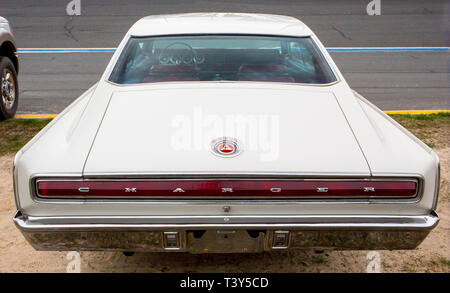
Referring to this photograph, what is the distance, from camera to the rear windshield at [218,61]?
3463mm

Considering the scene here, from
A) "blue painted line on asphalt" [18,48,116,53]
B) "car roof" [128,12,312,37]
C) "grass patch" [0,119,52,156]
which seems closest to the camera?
"car roof" [128,12,312,37]

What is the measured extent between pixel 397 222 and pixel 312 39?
1.76m

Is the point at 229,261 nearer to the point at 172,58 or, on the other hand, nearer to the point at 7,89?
the point at 172,58

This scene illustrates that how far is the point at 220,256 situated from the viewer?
11.0 feet

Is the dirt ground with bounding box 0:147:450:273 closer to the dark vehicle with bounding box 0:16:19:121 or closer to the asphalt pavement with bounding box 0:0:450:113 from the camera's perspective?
the dark vehicle with bounding box 0:16:19:121

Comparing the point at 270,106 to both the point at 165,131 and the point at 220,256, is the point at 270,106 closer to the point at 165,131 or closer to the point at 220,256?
the point at 165,131

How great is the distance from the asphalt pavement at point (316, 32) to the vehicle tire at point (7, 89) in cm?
50

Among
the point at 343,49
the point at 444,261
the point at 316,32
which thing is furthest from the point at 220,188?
the point at 316,32

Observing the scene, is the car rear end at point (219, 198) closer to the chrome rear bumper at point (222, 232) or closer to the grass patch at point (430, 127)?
the chrome rear bumper at point (222, 232)

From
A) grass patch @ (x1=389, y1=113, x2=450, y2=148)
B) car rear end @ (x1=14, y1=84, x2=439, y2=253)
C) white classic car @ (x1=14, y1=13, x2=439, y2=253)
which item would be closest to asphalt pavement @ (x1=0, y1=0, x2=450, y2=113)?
grass patch @ (x1=389, y1=113, x2=450, y2=148)

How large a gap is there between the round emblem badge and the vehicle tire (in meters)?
4.68

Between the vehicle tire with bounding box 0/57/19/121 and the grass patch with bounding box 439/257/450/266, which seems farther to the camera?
the vehicle tire with bounding box 0/57/19/121

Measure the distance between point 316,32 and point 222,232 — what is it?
493 inches

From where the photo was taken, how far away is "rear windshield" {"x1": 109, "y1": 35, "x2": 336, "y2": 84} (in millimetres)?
3463
